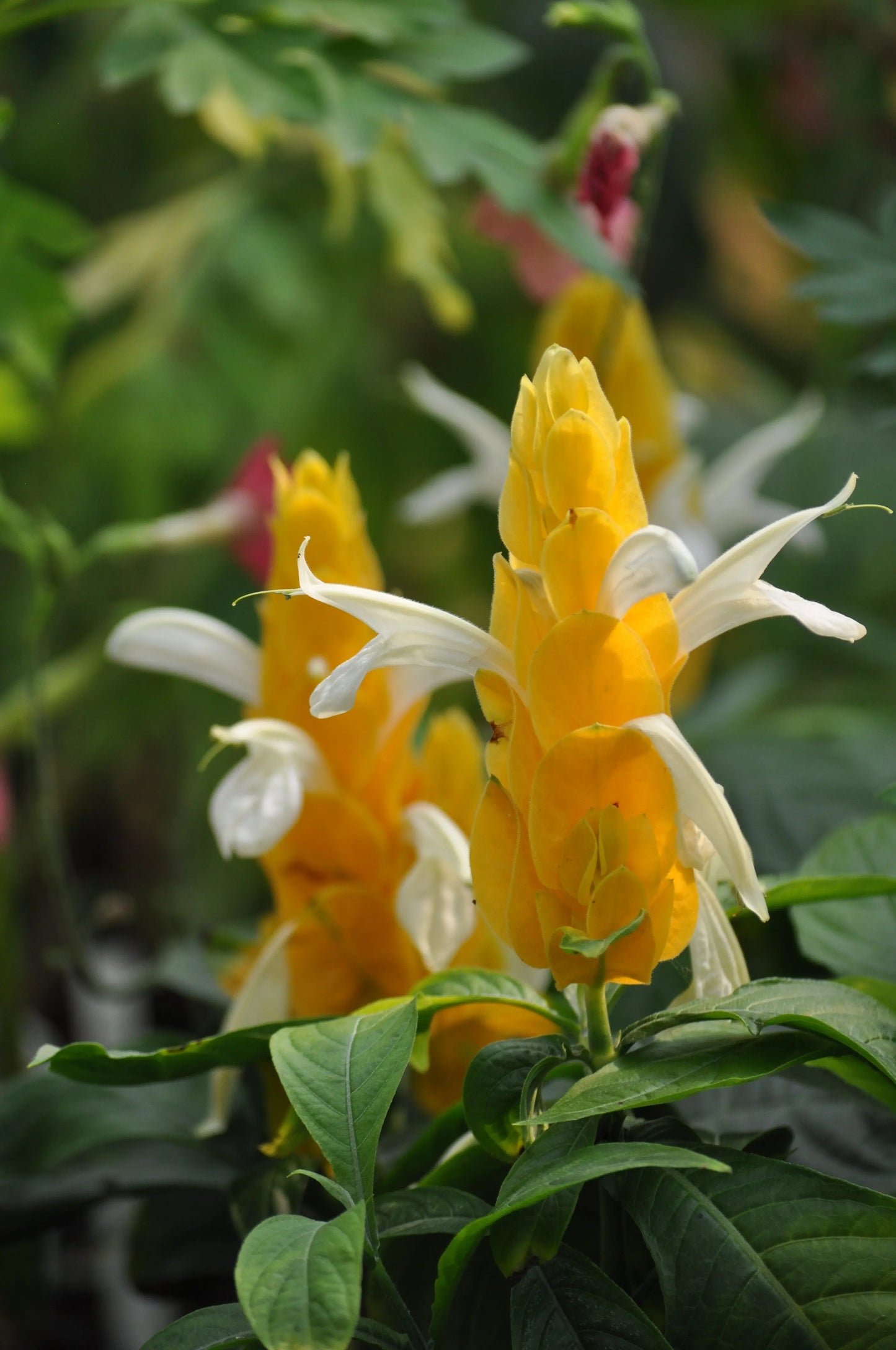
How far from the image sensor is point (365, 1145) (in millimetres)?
271

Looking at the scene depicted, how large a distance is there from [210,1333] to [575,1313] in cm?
8

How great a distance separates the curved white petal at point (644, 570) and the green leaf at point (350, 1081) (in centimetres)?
11

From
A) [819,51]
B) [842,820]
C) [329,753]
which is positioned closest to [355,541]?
[329,753]

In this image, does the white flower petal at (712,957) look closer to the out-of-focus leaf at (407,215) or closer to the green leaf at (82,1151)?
the green leaf at (82,1151)

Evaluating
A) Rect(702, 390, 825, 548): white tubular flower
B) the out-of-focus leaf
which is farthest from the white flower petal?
the out-of-focus leaf

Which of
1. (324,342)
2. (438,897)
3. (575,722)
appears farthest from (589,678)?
(324,342)

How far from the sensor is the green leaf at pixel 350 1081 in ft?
0.89

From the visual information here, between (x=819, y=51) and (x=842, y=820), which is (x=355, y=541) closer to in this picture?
(x=842, y=820)

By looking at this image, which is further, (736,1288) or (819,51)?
(819,51)

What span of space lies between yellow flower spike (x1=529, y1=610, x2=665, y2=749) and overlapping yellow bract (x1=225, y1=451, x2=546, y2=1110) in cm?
13

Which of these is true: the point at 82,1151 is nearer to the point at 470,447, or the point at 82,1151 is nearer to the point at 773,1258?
the point at 773,1258

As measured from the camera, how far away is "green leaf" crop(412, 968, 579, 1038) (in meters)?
0.31

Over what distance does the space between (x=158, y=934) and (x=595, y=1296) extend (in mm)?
786

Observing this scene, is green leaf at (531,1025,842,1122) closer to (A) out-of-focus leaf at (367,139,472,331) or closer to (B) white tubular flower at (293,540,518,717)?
(B) white tubular flower at (293,540,518,717)
